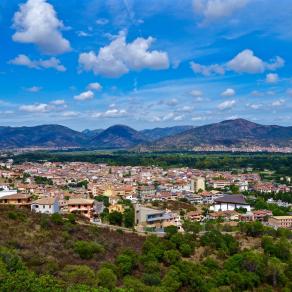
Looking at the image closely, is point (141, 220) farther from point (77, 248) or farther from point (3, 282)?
point (3, 282)

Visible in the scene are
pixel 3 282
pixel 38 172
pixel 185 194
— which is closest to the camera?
pixel 3 282

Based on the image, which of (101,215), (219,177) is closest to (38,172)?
(219,177)

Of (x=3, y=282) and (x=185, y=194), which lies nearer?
(x=3, y=282)

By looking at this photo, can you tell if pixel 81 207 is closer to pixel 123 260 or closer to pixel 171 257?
pixel 171 257

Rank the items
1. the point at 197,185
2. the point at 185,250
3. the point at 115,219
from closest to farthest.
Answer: the point at 185,250 < the point at 115,219 < the point at 197,185

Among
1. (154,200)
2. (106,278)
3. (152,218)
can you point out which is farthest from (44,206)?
(154,200)

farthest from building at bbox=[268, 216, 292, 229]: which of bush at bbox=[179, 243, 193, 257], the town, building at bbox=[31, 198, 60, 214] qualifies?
building at bbox=[31, 198, 60, 214]

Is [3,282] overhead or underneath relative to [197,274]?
overhead

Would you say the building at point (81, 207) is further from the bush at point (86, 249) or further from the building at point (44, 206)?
the bush at point (86, 249)
